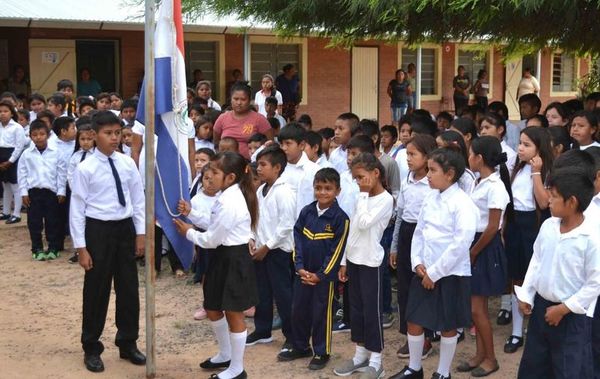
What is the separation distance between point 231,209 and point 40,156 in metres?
4.36

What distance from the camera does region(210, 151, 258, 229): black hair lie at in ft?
15.1

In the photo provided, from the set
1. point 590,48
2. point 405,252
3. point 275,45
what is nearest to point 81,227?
point 405,252

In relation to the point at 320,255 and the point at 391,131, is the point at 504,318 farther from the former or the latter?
the point at 391,131

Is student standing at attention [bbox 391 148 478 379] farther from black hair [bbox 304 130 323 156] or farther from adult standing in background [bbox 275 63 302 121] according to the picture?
adult standing in background [bbox 275 63 302 121]

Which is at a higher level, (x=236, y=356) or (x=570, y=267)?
(x=570, y=267)

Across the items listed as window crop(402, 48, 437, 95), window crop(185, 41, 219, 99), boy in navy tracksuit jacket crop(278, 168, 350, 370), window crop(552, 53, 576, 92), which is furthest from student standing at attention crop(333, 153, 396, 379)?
window crop(552, 53, 576, 92)

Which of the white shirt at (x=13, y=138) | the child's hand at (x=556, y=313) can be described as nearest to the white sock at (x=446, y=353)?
the child's hand at (x=556, y=313)

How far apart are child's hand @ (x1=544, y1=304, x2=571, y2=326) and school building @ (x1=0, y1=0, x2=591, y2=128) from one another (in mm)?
7354

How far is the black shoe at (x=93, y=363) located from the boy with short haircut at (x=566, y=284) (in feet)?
8.61

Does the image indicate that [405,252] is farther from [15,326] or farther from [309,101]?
[309,101]

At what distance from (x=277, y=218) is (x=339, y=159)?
4.14 feet

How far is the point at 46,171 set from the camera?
26.5 feet

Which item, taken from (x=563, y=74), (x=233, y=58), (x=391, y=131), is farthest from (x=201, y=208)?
(x=563, y=74)

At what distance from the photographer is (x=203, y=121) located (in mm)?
7797
